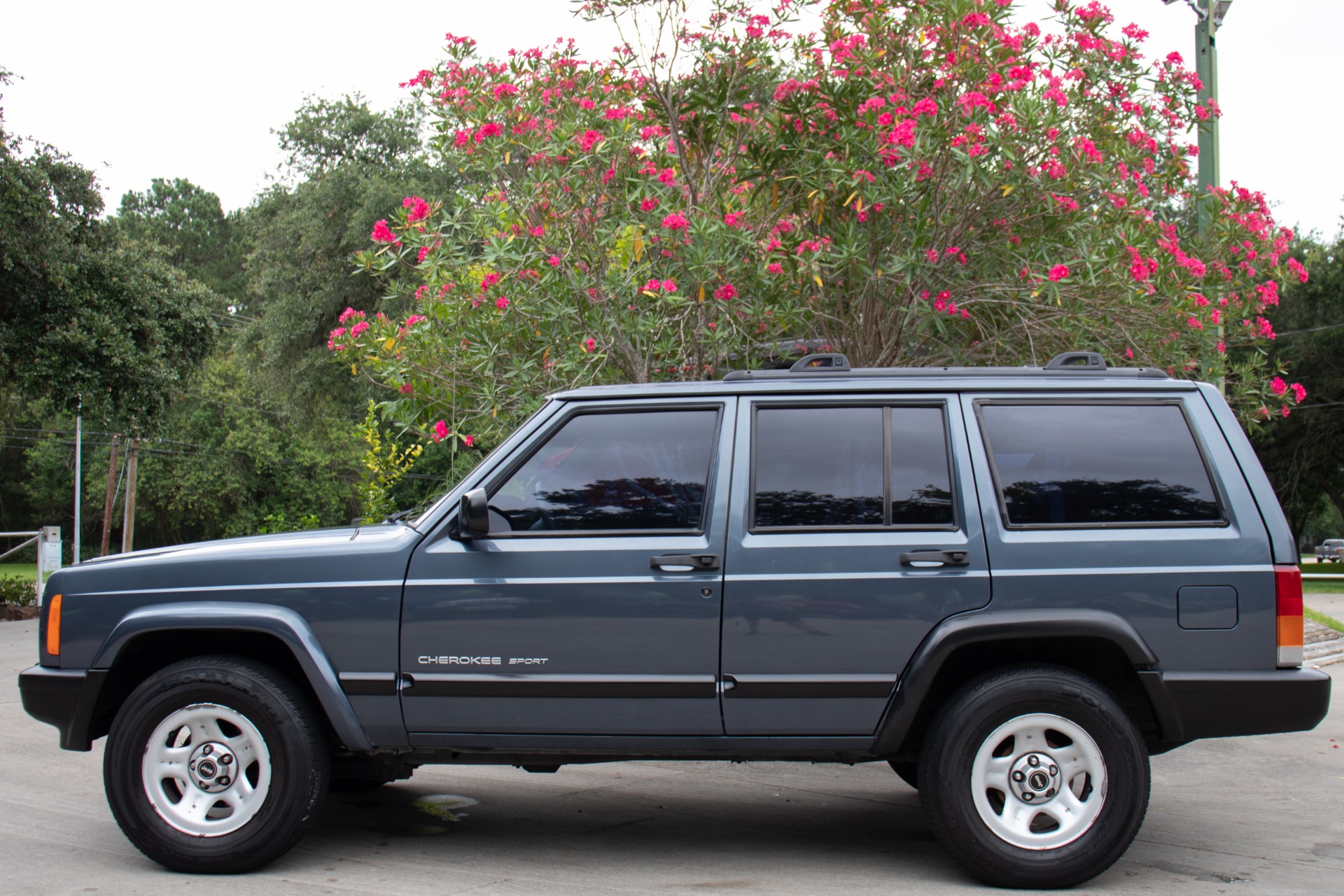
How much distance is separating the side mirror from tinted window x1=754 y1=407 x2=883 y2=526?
1057mm

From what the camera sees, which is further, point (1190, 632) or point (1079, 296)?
point (1079, 296)

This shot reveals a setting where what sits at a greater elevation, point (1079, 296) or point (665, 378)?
point (1079, 296)

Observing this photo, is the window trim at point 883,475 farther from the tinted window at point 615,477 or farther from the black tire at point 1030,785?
the black tire at point 1030,785

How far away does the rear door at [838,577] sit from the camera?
4.44 metres

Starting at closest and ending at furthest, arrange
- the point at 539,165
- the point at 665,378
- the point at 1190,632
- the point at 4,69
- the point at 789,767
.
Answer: the point at 1190,632 < the point at 789,767 < the point at 539,165 < the point at 665,378 < the point at 4,69

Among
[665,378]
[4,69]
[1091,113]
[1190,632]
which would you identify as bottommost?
[1190,632]

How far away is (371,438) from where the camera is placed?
566 inches

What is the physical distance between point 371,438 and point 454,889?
10.5 m

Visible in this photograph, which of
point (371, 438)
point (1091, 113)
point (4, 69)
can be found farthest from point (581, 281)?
point (4, 69)

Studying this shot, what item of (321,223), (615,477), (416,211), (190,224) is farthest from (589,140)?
(190,224)

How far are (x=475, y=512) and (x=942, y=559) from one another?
1778 mm

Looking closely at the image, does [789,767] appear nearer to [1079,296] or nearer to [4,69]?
[1079,296]

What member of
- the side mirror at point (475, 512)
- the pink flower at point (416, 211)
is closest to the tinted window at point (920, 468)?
the side mirror at point (475, 512)

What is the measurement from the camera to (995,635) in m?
4.39
